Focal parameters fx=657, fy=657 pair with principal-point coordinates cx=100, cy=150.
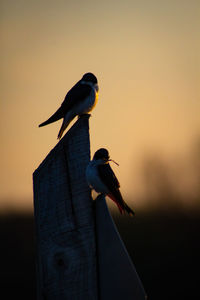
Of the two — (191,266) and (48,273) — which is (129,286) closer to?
(48,273)

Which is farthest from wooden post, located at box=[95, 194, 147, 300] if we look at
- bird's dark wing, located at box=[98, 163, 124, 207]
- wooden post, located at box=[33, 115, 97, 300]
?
bird's dark wing, located at box=[98, 163, 124, 207]

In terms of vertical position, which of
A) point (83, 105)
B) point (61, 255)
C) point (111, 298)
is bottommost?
point (111, 298)

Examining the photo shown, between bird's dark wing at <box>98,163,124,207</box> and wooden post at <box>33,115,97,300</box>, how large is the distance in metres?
0.61

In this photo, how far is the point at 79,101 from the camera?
5980 millimetres

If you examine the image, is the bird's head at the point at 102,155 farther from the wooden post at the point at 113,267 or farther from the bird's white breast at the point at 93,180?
the wooden post at the point at 113,267

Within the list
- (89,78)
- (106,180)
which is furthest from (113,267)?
(89,78)

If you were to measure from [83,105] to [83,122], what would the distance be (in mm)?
2086

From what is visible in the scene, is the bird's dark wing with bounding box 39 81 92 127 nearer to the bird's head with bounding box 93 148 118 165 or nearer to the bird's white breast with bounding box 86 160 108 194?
the bird's head with bounding box 93 148 118 165

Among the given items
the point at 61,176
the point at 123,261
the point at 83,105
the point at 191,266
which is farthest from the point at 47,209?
A: the point at 191,266

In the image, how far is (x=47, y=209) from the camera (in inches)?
141

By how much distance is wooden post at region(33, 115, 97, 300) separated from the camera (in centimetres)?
353

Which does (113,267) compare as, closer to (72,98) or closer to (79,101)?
(79,101)

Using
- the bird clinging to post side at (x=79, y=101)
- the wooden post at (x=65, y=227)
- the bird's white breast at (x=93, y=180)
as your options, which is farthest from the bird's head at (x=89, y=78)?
the wooden post at (x=65, y=227)

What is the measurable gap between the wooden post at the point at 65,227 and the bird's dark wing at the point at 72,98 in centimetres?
186
